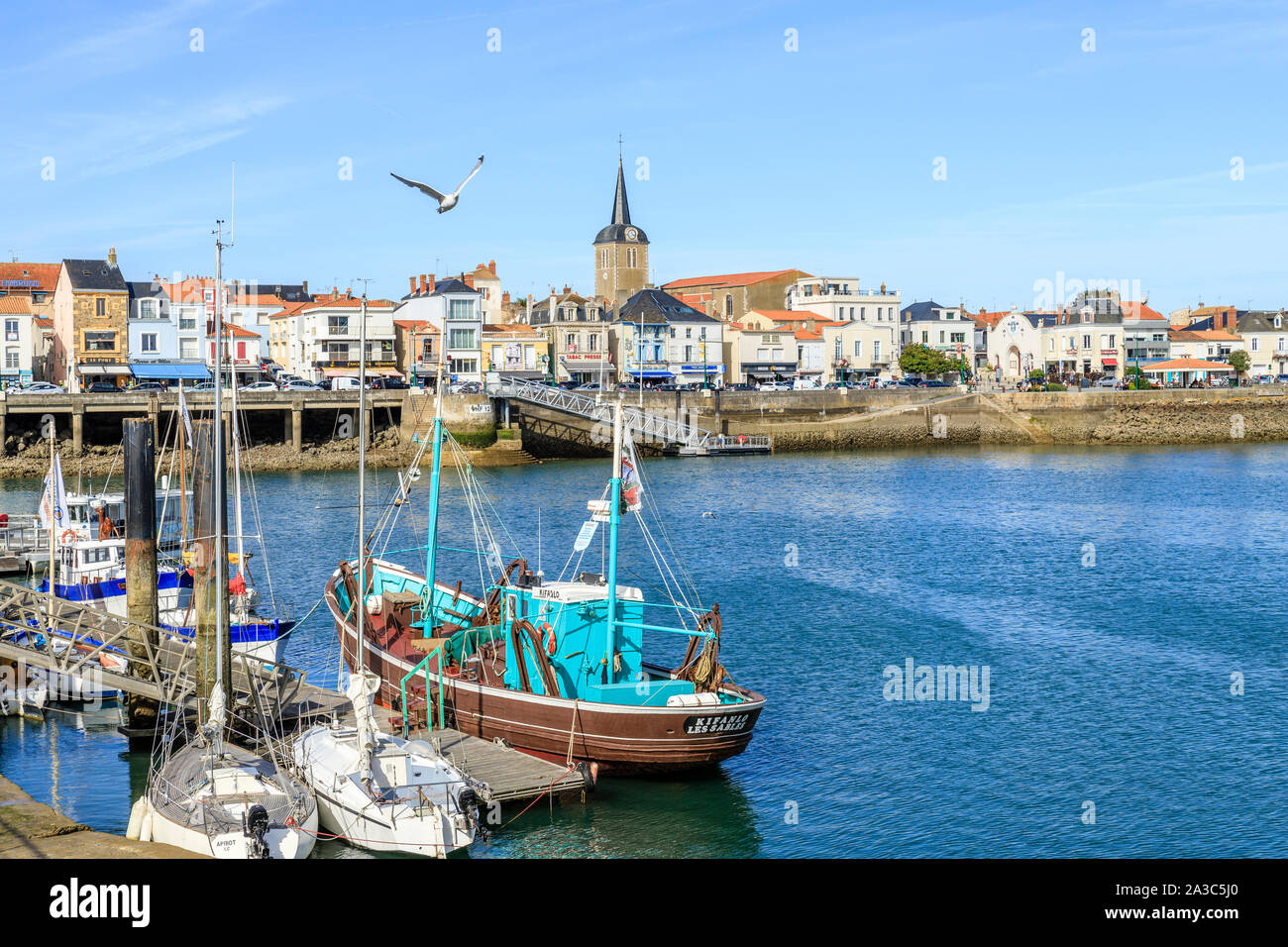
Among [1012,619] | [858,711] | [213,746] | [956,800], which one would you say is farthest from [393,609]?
[1012,619]

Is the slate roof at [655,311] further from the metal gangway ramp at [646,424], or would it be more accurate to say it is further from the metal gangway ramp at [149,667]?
the metal gangway ramp at [149,667]

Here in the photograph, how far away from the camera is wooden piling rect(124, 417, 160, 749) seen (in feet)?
75.8

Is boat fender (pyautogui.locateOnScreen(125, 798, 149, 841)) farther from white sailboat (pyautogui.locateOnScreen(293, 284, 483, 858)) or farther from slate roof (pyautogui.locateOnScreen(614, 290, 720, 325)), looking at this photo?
slate roof (pyautogui.locateOnScreen(614, 290, 720, 325))

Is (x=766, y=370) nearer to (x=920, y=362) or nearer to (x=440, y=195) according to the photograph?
(x=920, y=362)

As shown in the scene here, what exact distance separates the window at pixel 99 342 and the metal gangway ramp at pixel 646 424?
27050mm

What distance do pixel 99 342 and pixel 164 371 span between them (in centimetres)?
774

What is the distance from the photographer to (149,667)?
22.1m

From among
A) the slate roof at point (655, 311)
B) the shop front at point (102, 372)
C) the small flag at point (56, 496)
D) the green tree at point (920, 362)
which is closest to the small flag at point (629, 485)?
the small flag at point (56, 496)

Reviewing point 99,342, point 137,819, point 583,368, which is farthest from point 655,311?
point 137,819

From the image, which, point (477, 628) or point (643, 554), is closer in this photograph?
point (477, 628)

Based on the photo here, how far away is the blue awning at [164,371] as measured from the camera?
80062 mm

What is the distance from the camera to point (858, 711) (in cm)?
2541
